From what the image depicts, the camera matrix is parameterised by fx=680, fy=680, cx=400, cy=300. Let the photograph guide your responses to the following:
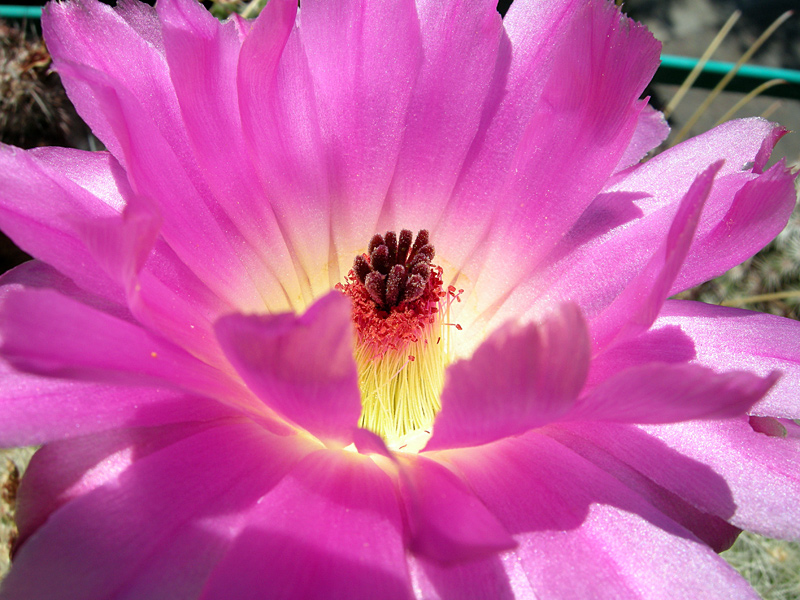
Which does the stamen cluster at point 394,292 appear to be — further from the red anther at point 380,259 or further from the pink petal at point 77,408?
the pink petal at point 77,408

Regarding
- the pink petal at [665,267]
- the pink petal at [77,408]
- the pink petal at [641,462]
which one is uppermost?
the pink petal at [665,267]

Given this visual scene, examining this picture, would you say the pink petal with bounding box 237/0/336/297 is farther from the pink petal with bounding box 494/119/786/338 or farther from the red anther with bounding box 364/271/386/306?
the pink petal with bounding box 494/119/786/338

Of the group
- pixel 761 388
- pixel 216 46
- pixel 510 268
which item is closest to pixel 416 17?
pixel 216 46

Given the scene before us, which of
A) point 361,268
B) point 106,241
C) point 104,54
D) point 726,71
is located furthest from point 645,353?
point 726,71

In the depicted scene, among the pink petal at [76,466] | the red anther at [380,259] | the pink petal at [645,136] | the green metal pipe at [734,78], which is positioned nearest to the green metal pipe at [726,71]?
the green metal pipe at [734,78]

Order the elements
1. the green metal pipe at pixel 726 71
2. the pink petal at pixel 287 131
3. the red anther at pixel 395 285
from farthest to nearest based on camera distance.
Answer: the green metal pipe at pixel 726 71
the red anther at pixel 395 285
the pink petal at pixel 287 131

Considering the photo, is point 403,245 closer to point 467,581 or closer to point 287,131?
point 287,131
